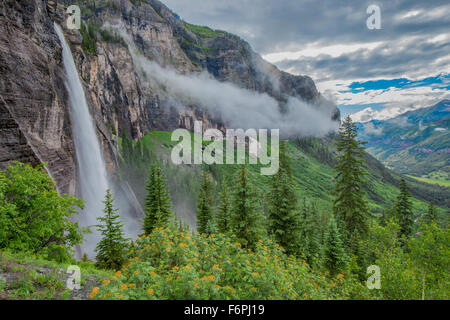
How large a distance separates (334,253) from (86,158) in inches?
1540

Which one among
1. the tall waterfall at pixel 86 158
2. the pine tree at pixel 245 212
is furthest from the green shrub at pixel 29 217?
the tall waterfall at pixel 86 158

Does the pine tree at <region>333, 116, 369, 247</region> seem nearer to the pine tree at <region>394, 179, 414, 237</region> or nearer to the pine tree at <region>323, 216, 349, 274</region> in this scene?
the pine tree at <region>323, 216, 349, 274</region>

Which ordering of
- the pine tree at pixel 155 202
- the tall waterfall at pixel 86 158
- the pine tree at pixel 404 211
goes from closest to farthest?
the pine tree at pixel 404 211
the pine tree at pixel 155 202
the tall waterfall at pixel 86 158

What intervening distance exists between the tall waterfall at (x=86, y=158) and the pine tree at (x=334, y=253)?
97.1ft

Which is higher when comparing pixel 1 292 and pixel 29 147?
pixel 29 147

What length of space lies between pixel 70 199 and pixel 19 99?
52.3 feet

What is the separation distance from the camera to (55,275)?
8305 millimetres

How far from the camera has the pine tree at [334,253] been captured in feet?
63.7

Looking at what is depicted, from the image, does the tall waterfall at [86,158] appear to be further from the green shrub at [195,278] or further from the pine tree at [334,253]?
the pine tree at [334,253]

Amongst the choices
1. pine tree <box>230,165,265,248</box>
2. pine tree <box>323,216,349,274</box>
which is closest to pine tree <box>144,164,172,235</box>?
pine tree <box>230,165,265,248</box>
